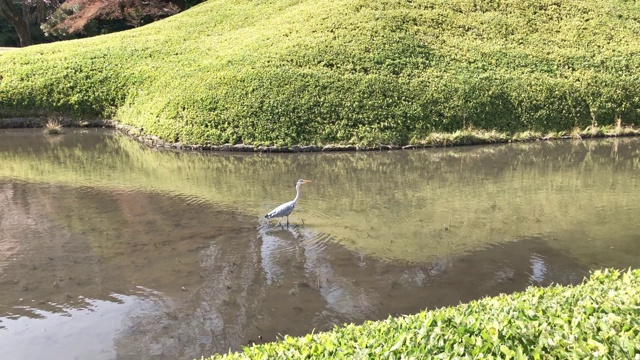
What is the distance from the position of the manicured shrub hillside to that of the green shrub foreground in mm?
A: 14269

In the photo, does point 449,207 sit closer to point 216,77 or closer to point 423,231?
point 423,231

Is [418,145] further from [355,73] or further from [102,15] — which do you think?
[102,15]

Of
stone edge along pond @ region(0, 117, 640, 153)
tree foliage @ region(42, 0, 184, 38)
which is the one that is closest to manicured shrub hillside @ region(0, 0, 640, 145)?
stone edge along pond @ region(0, 117, 640, 153)

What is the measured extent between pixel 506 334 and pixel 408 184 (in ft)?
35.5

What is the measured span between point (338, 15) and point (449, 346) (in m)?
23.2

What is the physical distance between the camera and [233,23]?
98.2 feet

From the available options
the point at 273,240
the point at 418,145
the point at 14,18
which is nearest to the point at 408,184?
the point at 418,145

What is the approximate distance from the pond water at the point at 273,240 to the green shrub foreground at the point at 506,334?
9.67 feet

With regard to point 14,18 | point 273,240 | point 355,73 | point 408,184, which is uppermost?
point 14,18

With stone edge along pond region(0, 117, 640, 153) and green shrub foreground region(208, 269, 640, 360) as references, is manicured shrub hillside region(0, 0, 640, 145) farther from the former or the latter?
green shrub foreground region(208, 269, 640, 360)

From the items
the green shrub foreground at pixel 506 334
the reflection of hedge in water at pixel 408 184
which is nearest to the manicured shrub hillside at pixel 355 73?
the reflection of hedge in water at pixel 408 184

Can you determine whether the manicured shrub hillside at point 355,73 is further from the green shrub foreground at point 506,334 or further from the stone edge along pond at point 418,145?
the green shrub foreground at point 506,334

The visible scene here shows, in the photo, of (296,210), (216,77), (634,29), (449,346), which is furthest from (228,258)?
(634,29)

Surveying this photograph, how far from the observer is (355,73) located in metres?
21.8
